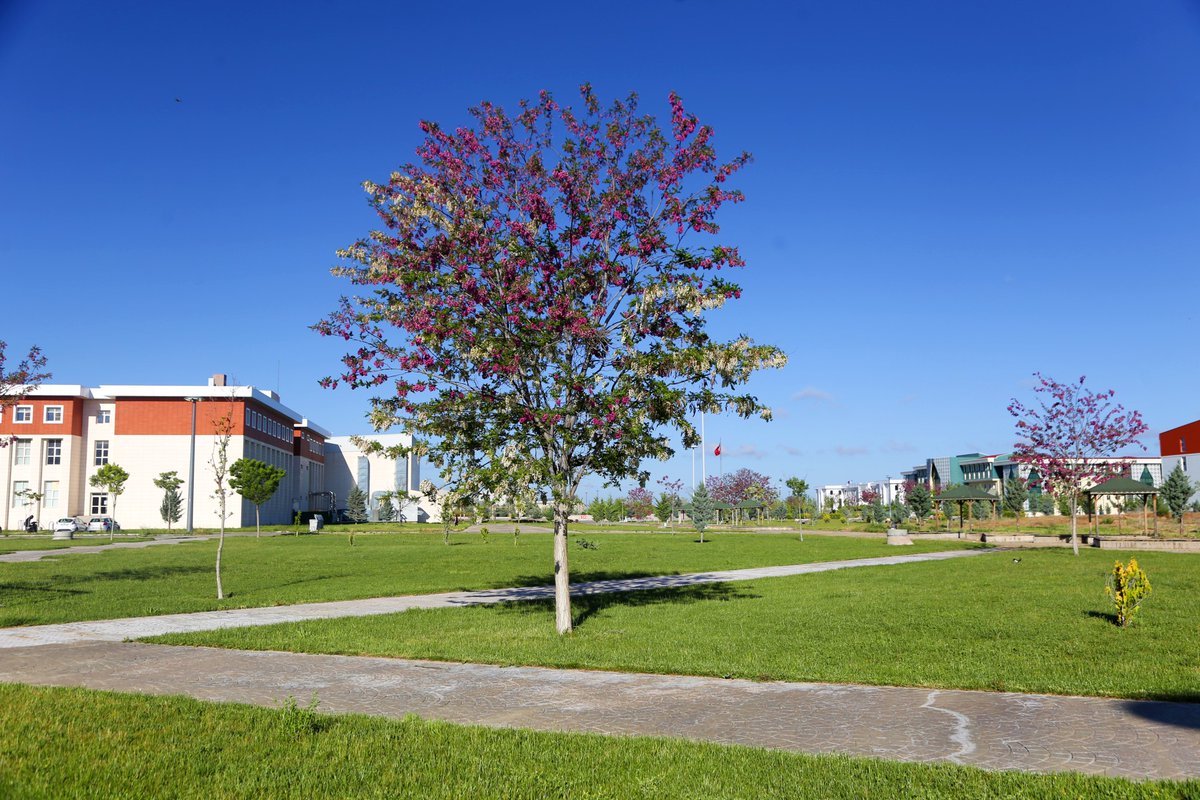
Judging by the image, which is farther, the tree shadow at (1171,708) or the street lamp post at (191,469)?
the street lamp post at (191,469)

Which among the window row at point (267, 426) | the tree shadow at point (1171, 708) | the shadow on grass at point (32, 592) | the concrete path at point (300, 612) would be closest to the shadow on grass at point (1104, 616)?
the tree shadow at point (1171, 708)

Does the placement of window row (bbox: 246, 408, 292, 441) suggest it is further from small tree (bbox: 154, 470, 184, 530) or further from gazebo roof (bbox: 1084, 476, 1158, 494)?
gazebo roof (bbox: 1084, 476, 1158, 494)

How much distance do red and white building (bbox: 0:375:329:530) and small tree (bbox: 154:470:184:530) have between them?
1194 mm

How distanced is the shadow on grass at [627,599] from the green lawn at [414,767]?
24.6 ft

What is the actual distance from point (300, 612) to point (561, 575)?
5.49 m

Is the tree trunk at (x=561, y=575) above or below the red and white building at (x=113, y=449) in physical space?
below

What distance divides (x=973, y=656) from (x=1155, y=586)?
1139 centimetres

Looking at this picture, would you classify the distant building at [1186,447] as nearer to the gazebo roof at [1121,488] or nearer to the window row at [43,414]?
the gazebo roof at [1121,488]

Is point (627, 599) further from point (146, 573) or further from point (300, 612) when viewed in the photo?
point (146, 573)

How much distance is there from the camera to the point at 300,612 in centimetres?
1517

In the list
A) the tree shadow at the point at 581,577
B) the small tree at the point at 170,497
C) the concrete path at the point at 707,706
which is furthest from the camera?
the small tree at the point at 170,497

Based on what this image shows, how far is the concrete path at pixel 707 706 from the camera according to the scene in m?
6.33

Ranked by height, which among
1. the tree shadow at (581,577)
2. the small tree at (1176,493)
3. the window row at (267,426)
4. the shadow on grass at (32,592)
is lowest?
the tree shadow at (581,577)

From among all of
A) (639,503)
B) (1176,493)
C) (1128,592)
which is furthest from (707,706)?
(639,503)
